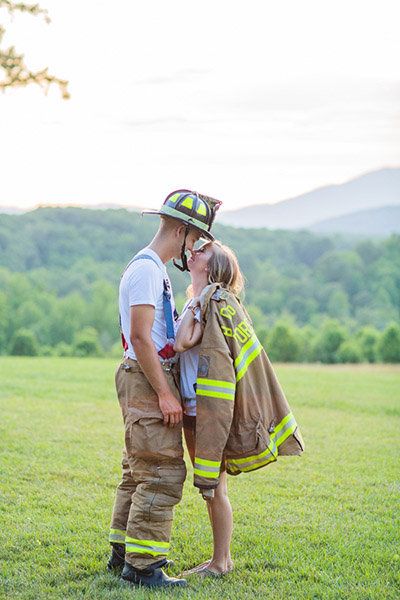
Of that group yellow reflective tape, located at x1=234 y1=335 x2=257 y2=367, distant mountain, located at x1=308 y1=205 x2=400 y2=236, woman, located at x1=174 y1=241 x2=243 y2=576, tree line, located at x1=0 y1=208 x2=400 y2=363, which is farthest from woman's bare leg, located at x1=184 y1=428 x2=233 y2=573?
distant mountain, located at x1=308 y1=205 x2=400 y2=236

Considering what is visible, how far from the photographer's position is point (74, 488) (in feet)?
25.1

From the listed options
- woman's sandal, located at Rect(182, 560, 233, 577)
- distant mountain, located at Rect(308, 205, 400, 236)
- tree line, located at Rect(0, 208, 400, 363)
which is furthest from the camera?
distant mountain, located at Rect(308, 205, 400, 236)

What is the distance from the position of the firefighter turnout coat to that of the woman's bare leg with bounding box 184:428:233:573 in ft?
0.56

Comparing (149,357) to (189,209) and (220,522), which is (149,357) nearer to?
(189,209)

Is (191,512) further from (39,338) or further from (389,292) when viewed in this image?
(389,292)

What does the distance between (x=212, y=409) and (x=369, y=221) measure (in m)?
143

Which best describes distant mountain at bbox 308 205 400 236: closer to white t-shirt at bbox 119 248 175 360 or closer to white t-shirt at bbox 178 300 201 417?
white t-shirt at bbox 178 300 201 417

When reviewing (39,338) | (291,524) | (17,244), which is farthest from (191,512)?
(17,244)

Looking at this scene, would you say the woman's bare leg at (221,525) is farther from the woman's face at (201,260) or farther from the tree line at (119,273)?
the tree line at (119,273)

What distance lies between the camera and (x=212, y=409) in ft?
16.4

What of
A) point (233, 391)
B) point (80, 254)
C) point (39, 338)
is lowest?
point (39, 338)

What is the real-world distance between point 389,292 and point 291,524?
266 ft

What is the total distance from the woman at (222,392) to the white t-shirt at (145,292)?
13cm

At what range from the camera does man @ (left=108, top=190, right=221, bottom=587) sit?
5.03m
